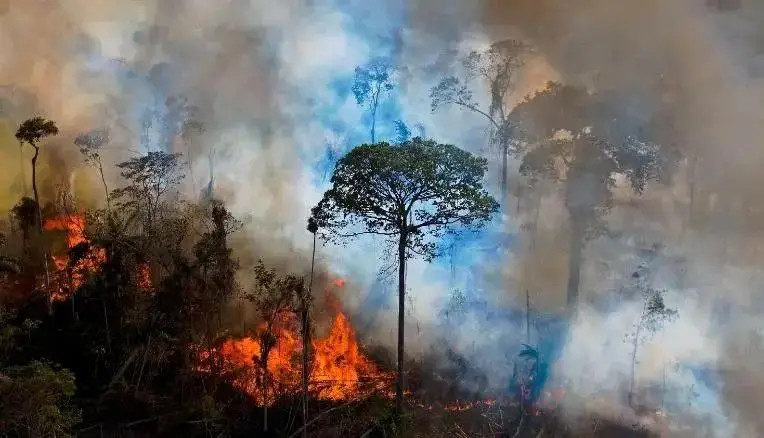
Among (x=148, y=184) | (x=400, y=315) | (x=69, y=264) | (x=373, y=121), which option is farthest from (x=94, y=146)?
(x=400, y=315)

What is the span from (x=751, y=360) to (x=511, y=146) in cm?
1569

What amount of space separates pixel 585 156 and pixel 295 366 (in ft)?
52.1

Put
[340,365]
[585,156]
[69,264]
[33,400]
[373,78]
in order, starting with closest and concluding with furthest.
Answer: [33,400] < [340,365] < [69,264] < [585,156] < [373,78]

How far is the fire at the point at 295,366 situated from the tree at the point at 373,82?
1403cm

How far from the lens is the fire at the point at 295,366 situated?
889 inches

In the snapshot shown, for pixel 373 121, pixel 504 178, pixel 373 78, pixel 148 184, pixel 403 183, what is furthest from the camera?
pixel 373 121

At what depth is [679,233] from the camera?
Answer: 1121 inches

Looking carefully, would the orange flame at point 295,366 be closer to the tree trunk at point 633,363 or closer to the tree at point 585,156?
the tree trunk at point 633,363

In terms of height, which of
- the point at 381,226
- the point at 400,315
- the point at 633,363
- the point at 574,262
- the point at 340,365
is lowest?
the point at 340,365

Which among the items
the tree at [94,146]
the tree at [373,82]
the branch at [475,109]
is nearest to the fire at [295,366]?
the tree at [373,82]

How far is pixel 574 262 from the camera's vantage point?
27656 millimetres

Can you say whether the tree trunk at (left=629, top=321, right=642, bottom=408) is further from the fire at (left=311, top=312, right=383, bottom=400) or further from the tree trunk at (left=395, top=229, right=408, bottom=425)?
the fire at (left=311, top=312, right=383, bottom=400)

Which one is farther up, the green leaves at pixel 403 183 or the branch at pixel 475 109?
the branch at pixel 475 109

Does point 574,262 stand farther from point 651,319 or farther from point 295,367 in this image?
point 295,367
